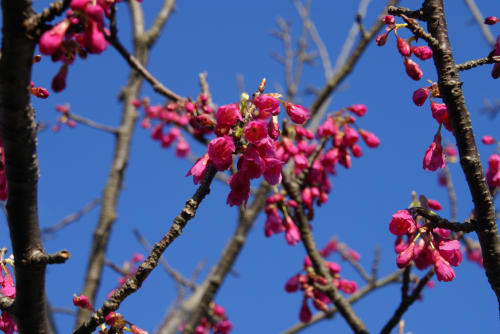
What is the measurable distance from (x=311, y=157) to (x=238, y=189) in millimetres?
1706

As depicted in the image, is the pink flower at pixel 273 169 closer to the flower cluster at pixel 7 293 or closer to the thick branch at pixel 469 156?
the thick branch at pixel 469 156

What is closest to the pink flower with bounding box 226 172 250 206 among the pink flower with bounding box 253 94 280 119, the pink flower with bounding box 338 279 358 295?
the pink flower with bounding box 253 94 280 119

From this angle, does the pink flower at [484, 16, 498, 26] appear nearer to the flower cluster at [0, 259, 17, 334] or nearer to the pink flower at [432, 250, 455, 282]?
the pink flower at [432, 250, 455, 282]

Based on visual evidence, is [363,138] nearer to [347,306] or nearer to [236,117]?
[347,306]

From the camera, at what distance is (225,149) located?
172 cm

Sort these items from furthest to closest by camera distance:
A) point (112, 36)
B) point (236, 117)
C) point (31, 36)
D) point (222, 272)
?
point (222, 272) < point (112, 36) < point (236, 117) < point (31, 36)

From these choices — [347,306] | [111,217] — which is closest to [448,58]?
[347,306]

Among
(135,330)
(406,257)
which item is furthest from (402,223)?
(135,330)

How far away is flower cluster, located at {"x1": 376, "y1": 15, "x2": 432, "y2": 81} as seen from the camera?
2035 mm

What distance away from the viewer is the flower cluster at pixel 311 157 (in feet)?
11.0

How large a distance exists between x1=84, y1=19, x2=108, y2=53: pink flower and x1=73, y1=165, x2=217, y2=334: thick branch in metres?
0.51

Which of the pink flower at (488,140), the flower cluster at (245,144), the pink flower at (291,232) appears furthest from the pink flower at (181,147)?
the flower cluster at (245,144)

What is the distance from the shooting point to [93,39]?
4.95 feet

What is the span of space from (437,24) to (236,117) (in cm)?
79
